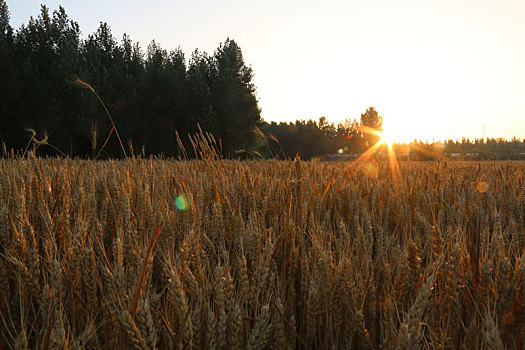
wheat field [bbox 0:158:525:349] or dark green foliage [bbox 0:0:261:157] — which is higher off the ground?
dark green foliage [bbox 0:0:261:157]

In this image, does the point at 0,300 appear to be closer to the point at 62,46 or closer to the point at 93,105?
the point at 93,105

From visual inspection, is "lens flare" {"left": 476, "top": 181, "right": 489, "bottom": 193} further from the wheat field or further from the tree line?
the tree line

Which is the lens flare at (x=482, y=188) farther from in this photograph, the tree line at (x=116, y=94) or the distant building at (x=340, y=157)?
the tree line at (x=116, y=94)

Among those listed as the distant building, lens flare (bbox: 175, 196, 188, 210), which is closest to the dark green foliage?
the distant building

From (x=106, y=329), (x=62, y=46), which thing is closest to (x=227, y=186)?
(x=106, y=329)

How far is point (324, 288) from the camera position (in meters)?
1.12

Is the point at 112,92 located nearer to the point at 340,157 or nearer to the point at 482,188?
the point at 340,157

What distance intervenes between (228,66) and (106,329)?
33.9 m

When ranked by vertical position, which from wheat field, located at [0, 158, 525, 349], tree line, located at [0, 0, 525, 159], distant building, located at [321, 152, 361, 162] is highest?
tree line, located at [0, 0, 525, 159]

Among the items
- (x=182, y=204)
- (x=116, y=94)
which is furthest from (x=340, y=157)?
(x=182, y=204)

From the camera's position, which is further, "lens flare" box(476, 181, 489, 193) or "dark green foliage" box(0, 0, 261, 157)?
"dark green foliage" box(0, 0, 261, 157)

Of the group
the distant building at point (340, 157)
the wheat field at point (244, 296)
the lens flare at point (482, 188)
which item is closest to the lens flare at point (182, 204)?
the wheat field at point (244, 296)

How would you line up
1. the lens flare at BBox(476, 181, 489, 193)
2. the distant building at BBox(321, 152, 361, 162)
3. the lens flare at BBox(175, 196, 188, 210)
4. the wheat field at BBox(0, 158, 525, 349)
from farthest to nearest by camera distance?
the distant building at BBox(321, 152, 361, 162)
the lens flare at BBox(476, 181, 489, 193)
the lens flare at BBox(175, 196, 188, 210)
the wheat field at BBox(0, 158, 525, 349)

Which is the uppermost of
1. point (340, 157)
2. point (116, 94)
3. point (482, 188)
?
point (116, 94)
